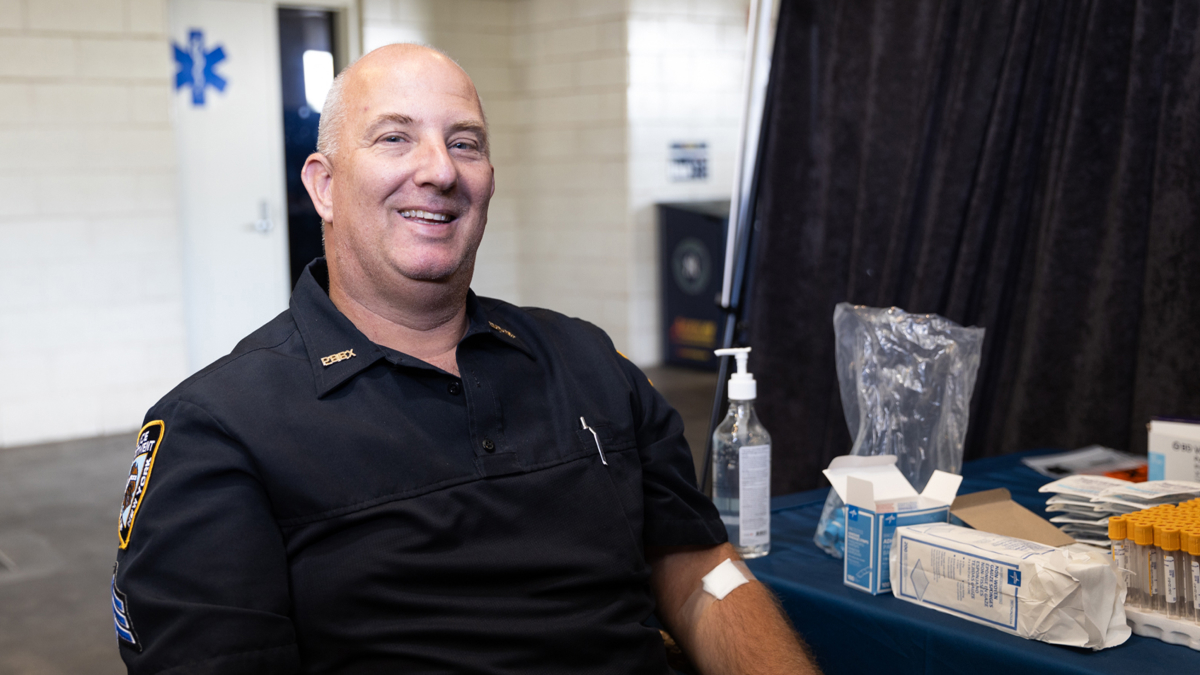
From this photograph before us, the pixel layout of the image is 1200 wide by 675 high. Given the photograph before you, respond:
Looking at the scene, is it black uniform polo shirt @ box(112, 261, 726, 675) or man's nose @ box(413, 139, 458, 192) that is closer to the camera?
black uniform polo shirt @ box(112, 261, 726, 675)

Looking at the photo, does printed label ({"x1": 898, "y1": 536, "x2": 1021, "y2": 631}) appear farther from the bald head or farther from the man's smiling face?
the bald head

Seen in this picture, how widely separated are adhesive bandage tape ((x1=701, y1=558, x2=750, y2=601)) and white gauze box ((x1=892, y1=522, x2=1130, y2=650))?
189 millimetres

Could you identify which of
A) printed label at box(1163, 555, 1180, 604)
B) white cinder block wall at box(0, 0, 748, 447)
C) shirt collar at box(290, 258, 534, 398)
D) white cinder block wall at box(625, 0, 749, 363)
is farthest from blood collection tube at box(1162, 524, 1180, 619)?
white cinder block wall at box(625, 0, 749, 363)

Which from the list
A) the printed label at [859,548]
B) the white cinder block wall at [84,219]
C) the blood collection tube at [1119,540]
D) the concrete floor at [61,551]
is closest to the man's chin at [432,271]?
the printed label at [859,548]

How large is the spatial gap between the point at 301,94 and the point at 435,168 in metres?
4.83

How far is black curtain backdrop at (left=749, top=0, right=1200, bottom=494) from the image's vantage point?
7.06 ft

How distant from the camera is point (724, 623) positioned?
119 cm

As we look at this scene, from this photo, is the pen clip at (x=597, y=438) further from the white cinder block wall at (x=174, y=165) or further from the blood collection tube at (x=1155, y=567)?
the white cinder block wall at (x=174, y=165)

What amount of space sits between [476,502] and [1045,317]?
5.52 ft

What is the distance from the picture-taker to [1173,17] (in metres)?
2.07

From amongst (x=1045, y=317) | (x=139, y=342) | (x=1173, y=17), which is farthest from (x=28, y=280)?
(x=1173, y=17)

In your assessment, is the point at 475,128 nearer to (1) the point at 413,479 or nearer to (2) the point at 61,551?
(1) the point at 413,479

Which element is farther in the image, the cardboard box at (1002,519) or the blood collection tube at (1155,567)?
the cardboard box at (1002,519)

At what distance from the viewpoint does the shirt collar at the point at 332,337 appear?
3.55ft
